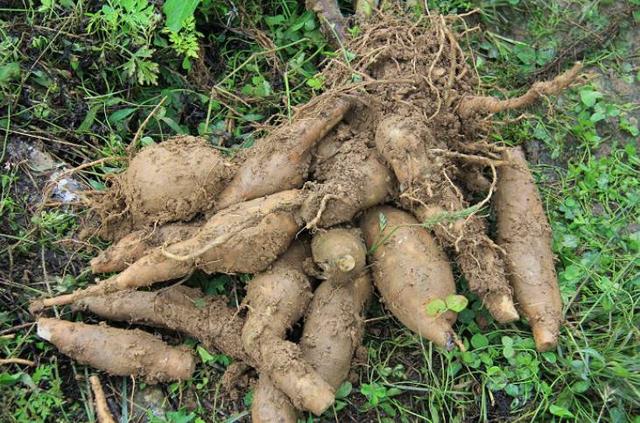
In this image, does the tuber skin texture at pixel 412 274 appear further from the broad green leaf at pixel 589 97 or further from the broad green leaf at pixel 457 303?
the broad green leaf at pixel 589 97

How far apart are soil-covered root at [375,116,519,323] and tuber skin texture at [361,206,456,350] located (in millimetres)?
64

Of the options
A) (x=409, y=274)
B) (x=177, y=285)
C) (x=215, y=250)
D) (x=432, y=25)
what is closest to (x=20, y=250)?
(x=177, y=285)

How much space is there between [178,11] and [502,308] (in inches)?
68.6

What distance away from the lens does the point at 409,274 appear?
223cm

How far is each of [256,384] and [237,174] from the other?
2.62ft

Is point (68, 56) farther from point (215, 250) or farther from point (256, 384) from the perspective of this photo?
point (256, 384)

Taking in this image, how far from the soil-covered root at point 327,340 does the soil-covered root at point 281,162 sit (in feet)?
1.43

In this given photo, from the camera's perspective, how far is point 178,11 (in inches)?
102

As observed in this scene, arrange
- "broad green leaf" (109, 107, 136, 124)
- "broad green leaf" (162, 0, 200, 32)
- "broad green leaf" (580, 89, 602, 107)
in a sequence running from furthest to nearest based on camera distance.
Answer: "broad green leaf" (580, 89, 602, 107)
"broad green leaf" (109, 107, 136, 124)
"broad green leaf" (162, 0, 200, 32)

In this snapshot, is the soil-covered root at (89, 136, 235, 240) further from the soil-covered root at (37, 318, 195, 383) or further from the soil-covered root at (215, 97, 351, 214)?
the soil-covered root at (37, 318, 195, 383)

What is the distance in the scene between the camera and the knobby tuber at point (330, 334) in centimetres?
210

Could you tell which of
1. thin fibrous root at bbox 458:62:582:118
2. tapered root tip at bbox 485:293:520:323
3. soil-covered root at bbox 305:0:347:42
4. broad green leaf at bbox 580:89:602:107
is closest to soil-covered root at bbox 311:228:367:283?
tapered root tip at bbox 485:293:520:323

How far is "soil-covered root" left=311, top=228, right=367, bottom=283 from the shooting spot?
2.14 meters

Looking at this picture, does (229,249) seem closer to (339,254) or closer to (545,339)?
(339,254)
